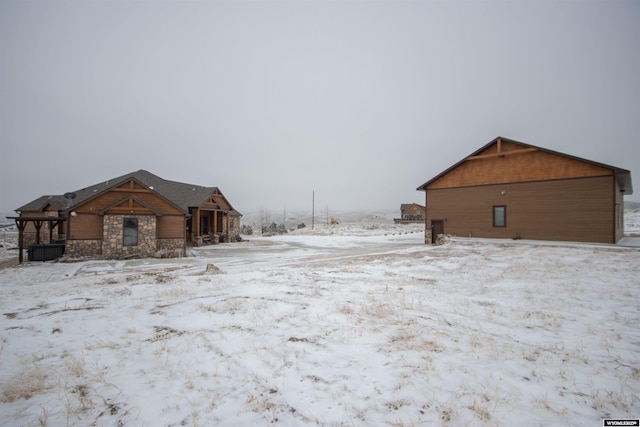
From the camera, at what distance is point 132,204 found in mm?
19641

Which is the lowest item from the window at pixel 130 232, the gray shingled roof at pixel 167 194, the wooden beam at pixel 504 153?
the window at pixel 130 232

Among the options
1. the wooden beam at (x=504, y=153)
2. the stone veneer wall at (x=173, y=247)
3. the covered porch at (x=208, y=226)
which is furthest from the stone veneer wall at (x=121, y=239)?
the wooden beam at (x=504, y=153)

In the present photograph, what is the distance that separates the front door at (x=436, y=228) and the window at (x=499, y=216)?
378 cm

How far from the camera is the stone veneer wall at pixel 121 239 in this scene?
1900 centimetres

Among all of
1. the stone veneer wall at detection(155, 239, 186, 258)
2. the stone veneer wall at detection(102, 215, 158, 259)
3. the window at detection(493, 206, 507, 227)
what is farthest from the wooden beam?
the stone veneer wall at detection(102, 215, 158, 259)

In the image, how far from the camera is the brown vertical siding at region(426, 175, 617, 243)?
1691cm

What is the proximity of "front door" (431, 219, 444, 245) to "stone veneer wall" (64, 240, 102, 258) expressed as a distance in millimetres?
24182

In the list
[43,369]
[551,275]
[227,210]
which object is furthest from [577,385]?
[227,210]

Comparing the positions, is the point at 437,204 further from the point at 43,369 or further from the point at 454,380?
the point at 43,369

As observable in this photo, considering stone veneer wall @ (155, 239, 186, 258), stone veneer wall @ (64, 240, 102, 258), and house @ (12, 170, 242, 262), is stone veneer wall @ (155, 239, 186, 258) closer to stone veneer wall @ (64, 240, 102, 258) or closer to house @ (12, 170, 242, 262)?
house @ (12, 170, 242, 262)

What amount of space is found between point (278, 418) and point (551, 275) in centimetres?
1037

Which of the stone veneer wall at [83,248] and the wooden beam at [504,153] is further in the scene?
the wooden beam at [504,153]

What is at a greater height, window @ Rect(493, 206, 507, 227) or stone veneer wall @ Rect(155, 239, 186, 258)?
window @ Rect(493, 206, 507, 227)

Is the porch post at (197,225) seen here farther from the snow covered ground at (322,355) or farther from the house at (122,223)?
the snow covered ground at (322,355)
